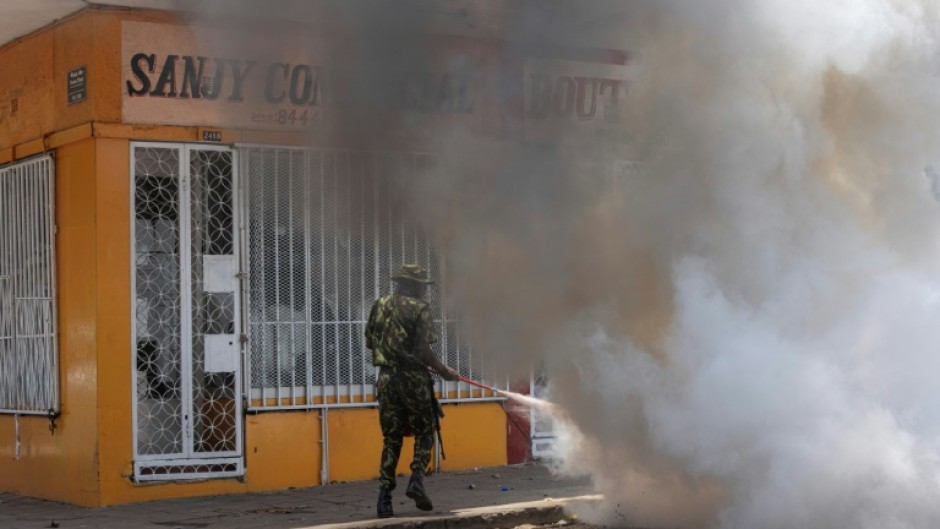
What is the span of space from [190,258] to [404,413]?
8.25ft

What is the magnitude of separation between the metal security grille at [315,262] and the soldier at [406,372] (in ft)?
6.32

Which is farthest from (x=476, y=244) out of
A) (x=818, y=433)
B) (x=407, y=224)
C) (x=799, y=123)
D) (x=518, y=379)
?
(x=818, y=433)

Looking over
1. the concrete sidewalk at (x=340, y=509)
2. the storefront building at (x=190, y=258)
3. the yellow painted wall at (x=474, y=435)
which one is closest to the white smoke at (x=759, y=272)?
the concrete sidewalk at (x=340, y=509)

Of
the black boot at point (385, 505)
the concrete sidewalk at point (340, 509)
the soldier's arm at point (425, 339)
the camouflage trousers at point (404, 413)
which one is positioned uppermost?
the soldier's arm at point (425, 339)

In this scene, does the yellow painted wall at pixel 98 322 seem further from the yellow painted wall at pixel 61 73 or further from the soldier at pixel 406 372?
the soldier at pixel 406 372

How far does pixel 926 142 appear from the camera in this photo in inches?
324

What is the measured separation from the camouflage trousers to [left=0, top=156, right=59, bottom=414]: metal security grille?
10.0ft

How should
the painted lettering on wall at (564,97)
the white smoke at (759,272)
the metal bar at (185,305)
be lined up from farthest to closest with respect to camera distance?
the painted lettering on wall at (564,97), the metal bar at (185,305), the white smoke at (759,272)

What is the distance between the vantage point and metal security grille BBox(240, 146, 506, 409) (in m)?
10.7

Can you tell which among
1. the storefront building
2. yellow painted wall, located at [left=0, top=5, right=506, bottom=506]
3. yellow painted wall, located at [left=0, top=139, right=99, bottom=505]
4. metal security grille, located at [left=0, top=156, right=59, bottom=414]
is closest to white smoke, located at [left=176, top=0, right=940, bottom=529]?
the storefront building

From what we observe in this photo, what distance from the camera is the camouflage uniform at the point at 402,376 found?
8.79 m

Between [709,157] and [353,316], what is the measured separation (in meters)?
3.83

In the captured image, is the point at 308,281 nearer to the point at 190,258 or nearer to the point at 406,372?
the point at 190,258

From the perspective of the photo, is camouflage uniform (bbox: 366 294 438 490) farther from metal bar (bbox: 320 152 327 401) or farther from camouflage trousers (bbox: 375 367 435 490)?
metal bar (bbox: 320 152 327 401)
